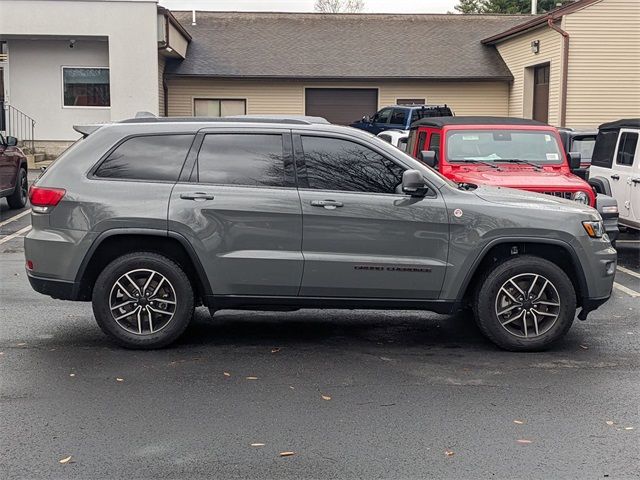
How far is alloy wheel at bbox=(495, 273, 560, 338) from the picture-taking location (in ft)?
22.3

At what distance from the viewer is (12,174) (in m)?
15.1

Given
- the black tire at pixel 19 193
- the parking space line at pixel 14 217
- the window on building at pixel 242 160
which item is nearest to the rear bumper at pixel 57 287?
the window on building at pixel 242 160

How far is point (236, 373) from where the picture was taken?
6.19 meters

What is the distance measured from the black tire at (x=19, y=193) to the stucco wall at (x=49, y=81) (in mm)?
9792

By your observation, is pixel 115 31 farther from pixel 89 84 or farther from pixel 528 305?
pixel 528 305

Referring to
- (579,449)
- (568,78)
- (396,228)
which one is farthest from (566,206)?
(568,78)

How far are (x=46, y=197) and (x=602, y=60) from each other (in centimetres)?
2040

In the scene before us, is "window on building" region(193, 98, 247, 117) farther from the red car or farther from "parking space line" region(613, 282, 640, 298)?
"parking space line" region(613, 282, 640, 298)

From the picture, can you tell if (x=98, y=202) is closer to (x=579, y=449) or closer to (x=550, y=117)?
(x=579, y=449)

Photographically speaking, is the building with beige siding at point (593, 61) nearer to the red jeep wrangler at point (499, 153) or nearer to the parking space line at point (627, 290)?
the red jeep wrangler at point (499, 153)

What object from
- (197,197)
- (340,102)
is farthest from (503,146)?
(340,102)

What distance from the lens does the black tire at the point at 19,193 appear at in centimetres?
1564

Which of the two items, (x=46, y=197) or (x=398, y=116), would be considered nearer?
(x=46, y=197)

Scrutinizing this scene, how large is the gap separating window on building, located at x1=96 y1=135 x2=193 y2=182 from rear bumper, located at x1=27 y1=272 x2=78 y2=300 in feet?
2.98
